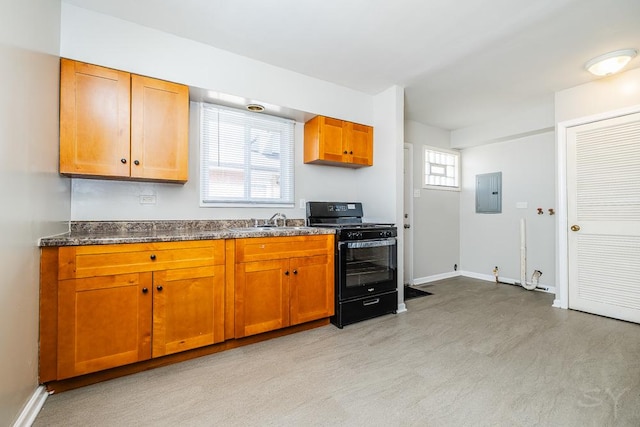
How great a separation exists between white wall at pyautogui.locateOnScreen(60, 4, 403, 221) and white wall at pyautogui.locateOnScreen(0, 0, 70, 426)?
0.91ft

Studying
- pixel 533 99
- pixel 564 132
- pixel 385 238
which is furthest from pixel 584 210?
pixel 385 238

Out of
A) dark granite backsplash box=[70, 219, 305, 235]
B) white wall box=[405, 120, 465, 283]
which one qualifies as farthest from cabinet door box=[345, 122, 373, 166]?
dark granite backsplash box=[70, 219, 305, 235]

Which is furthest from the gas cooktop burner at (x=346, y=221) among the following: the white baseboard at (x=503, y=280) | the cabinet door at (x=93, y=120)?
the white baseboard at (x=503, y=280)

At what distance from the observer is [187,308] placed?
81.7 inches

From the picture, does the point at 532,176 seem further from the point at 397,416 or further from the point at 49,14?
the point at 49,14

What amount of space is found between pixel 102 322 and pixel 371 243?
2311 mm

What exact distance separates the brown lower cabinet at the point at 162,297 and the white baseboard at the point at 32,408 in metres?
0.08

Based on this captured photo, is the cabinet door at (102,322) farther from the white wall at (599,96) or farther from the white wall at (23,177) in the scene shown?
the white wall at (599,96)

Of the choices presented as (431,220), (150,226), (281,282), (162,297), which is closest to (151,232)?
(150,226)

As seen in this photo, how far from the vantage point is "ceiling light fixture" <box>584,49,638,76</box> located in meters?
2.59

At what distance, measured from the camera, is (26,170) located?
1.49 m

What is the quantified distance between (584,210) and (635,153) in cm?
71

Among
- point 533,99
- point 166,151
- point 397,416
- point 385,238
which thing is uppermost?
point 533,99

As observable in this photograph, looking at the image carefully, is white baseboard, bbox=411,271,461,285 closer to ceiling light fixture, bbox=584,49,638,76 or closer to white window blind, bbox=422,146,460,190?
white window blind, bbox=422,146,460,190
